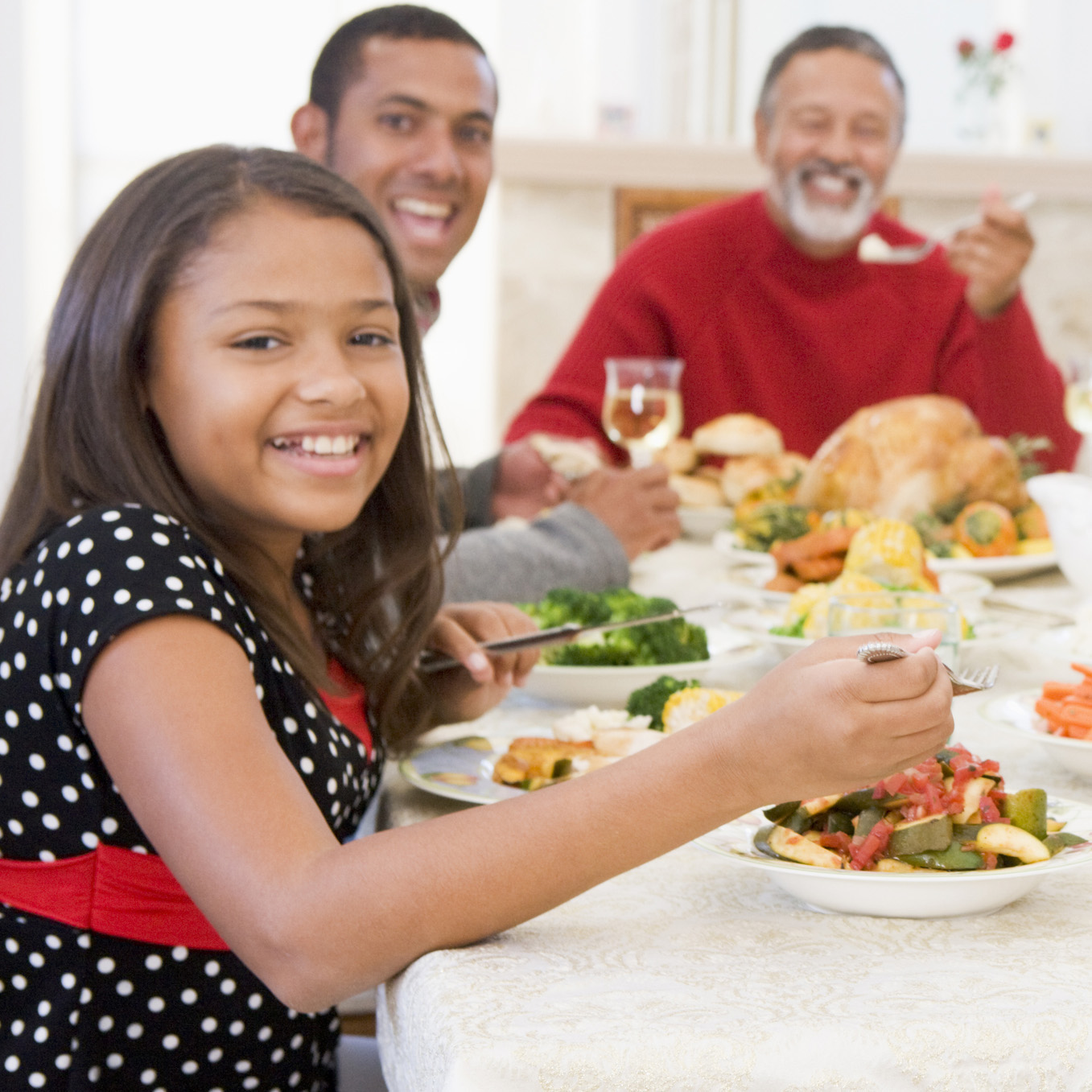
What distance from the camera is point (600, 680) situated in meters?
1.22

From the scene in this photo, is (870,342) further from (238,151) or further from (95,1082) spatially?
(95,1082)

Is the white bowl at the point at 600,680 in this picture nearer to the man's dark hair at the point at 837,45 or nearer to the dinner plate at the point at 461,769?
the dinner plate at the point at 461,769

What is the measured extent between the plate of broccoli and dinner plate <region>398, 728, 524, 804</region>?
0.43 feet

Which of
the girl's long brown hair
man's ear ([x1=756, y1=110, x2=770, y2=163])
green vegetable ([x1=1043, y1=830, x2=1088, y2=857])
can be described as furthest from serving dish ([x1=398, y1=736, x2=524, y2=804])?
man's ear ([x1=756, y1=110, x2=770, y2=163])

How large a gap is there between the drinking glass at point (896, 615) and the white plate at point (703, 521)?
46.0 inches

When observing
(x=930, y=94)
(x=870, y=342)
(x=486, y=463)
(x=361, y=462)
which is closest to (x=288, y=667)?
(x=361, y=462)

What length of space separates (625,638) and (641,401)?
964 mm

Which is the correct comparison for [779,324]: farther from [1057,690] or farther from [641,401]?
[1057,690]

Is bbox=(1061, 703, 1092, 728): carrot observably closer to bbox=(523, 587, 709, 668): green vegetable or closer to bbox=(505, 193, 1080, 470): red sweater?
bbox=(523, 587, 709, 668): green vegetable

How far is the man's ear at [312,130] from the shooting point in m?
2.20

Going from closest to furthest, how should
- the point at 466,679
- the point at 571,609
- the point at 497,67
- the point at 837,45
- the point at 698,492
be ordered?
the point at 466,679 < the point at 571,609 < the point at 698,492 < the point at 837,45 < the point at 497,67

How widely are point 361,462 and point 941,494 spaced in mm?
1193

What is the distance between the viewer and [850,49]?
125 inches

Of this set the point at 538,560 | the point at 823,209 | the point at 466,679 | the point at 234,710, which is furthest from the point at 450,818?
the point at 823,209
